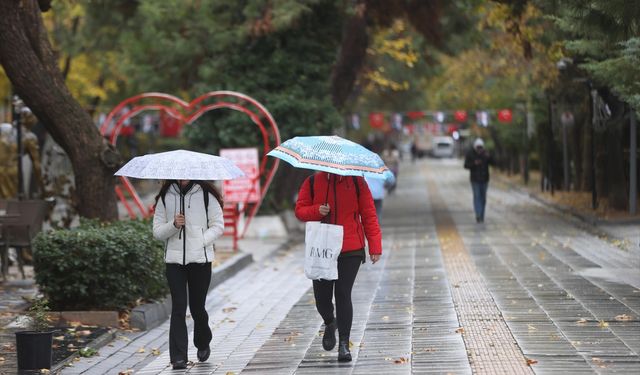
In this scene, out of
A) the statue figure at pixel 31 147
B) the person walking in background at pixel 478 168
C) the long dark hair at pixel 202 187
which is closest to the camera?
the long dark hair at pixel 202 187

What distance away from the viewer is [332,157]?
941cm

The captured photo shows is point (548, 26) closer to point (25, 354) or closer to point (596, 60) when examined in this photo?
point (596, 60)

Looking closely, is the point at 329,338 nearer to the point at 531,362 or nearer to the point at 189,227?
the point at 189,227

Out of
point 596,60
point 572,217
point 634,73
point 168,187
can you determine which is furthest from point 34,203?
point 572,217

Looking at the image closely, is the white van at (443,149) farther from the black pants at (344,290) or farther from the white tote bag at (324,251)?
the white tote bag at (324,251)

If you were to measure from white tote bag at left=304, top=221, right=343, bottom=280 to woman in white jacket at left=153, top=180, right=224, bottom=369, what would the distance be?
83cm

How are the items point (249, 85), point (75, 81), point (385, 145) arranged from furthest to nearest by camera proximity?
point (385, 145), point (75, 81), point (249, 85)

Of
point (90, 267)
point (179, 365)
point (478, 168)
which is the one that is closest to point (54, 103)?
point (90, 267)

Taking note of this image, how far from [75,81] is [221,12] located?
573 inches

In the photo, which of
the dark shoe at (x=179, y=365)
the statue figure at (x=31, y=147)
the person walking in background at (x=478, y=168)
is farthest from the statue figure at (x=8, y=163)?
the dark shoe at (x=179, y=365)

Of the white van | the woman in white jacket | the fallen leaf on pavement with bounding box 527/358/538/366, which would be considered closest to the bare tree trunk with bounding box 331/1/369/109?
the woman in white jacket

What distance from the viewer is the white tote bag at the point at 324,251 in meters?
9.38

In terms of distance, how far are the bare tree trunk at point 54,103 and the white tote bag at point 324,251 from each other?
6.09m

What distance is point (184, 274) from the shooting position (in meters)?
9.75
